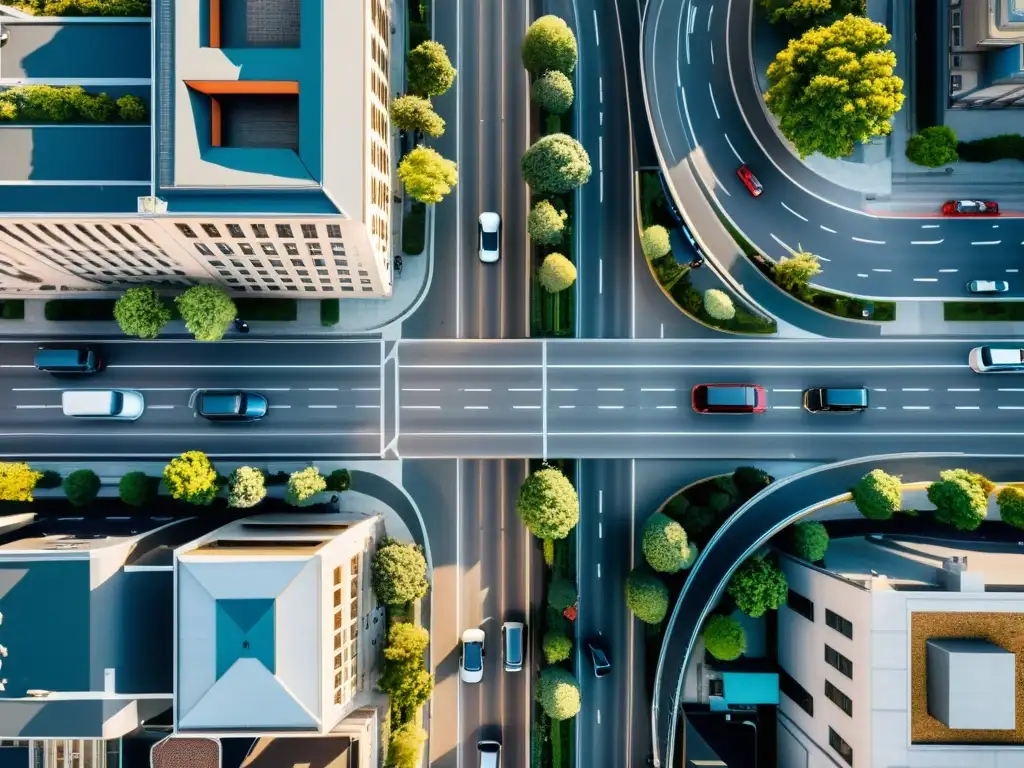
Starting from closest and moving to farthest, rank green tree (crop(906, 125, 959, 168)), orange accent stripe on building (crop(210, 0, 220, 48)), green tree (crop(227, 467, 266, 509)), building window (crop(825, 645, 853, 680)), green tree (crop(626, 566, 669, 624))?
orange accent stripe on building (crop(210, 0, 220, 48)) → building window (crop(825, 645, 853, 680)) → green tree (crop(227, 467, 266, 509)) → green tree (crop(626, 566, 669, 624)) → green tree (crop(906, 125, 959, 168))

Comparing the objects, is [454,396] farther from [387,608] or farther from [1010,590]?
[1010,590]

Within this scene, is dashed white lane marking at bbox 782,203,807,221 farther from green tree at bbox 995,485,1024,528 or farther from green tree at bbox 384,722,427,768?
green tree at bbox 384,722,427,768

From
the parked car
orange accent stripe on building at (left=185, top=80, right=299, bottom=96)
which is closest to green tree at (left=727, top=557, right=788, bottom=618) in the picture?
the parked car

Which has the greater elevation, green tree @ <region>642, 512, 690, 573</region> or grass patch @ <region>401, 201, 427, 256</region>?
grass patch @ <region>401, 201, 427, 256</region>

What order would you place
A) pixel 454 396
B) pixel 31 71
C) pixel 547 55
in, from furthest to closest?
pixel 454 396 → pixel 547 55 → pixel 31 71

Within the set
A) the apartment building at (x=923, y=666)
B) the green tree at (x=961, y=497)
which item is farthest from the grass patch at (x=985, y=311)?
the apartment building at (x=923, y=666)

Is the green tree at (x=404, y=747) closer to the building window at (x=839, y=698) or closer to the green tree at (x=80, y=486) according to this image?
the green tree at (x=80, y=486)

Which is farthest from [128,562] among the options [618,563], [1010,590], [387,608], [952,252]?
[952,252]
